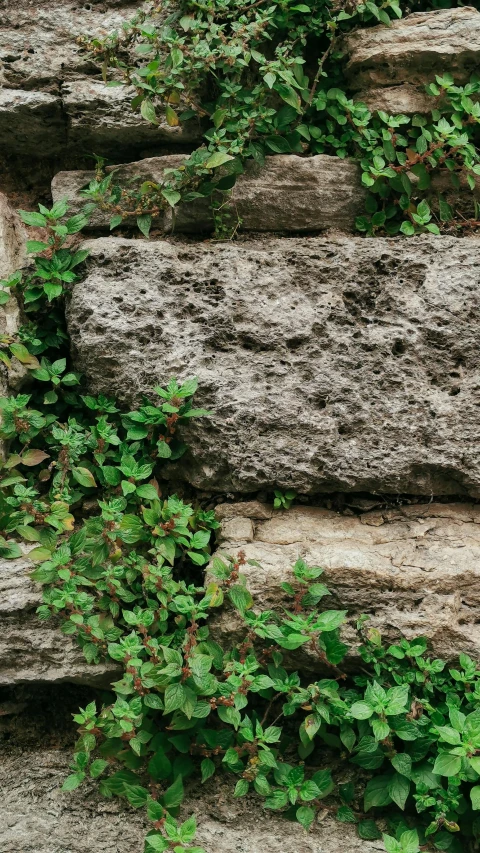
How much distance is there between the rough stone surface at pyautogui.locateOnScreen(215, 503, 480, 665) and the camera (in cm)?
265

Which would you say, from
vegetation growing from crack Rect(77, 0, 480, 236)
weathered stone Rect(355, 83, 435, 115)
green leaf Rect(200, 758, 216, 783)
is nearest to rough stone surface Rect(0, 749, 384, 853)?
green leaf Rect(200, 758, 216, 783)

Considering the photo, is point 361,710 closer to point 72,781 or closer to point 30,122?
point 72,781

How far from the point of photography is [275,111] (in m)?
3.21

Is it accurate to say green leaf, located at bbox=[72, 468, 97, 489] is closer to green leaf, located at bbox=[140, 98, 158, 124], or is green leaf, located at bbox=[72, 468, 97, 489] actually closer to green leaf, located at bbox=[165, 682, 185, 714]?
green leaf, located at bbox=[165, 682, 185, 714]

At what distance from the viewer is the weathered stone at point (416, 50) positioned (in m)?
3.26

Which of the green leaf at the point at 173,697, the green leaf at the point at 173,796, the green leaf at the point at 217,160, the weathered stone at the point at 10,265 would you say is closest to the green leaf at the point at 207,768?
the green leaf at the point at 173,796

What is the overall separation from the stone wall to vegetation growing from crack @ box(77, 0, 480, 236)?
0.32ft

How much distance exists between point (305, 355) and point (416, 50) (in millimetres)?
1562

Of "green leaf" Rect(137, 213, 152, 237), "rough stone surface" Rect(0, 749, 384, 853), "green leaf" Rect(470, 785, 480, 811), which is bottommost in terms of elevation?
"rough stone surface" Rect(0, 749, 384, 853)

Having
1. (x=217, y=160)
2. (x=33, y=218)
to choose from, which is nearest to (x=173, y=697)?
(x=33, y=218)

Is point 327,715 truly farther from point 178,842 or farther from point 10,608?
point 10,608

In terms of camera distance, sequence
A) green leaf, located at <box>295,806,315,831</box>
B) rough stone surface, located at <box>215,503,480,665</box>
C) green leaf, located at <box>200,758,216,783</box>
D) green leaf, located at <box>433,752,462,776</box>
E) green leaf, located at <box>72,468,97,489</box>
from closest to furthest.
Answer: green leaf, located at <box>433,752,462,776</box> → green leaf, located at <box>295,806,315,831</box> → green leaf, located at <box>200,758,216,783</box> → rough stone surface, located at <box>215,503,480,665</box> → green leaf, located at <box>72,468,97,489</box>

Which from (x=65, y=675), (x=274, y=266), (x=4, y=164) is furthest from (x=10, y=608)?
(x=4, y=164)

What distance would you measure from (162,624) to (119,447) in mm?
736
